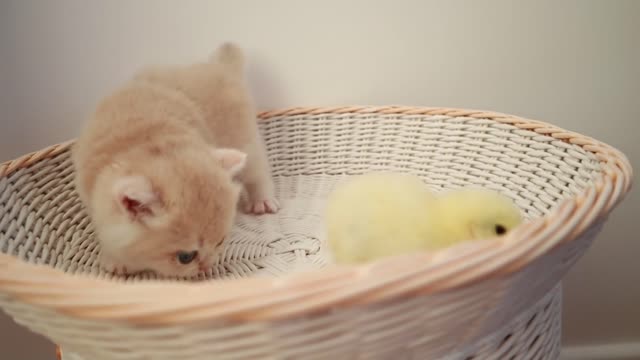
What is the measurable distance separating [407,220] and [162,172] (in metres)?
0.39

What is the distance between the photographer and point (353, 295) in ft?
1.24

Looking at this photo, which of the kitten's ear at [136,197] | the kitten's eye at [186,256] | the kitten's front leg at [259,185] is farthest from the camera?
the kitten's front leg at [259,185]

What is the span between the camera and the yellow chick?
57 cm

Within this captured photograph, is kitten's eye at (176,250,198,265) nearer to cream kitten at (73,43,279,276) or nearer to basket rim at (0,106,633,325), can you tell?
cream kitten at (73,43,279,276)

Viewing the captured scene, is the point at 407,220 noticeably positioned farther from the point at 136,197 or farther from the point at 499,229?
the point at 136,197

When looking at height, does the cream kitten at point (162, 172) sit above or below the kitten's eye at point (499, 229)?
below

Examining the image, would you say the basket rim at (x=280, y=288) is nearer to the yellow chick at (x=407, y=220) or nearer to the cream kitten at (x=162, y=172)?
the yellow chick at (x=407, y=220)

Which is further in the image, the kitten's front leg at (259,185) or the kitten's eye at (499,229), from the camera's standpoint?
the kitten's front leg at (259,185)

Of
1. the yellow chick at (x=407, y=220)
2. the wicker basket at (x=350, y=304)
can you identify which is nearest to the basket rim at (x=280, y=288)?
the wicker basket at (x=350, y=304)

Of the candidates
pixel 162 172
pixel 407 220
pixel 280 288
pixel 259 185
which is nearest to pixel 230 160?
pixel 162 172

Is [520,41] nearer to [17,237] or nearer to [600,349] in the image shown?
[600,349]

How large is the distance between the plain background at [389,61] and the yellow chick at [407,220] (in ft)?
2.28

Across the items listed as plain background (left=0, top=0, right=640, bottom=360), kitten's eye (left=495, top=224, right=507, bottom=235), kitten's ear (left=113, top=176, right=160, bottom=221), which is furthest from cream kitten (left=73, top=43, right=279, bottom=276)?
kitten's eye (left=495, top=224, right=507, bottom=235)

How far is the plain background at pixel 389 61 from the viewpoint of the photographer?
1190mm
